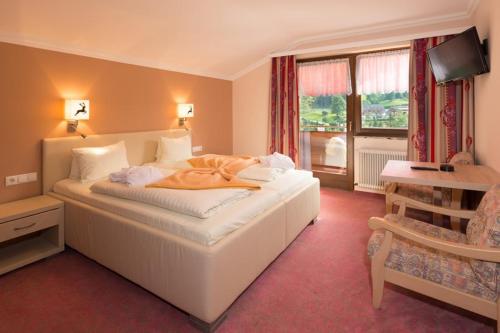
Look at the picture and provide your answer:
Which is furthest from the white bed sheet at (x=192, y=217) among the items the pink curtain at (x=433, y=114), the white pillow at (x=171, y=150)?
the pink curtain at (x=433, y=114)

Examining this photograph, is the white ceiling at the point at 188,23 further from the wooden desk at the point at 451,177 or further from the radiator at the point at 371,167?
the wooden desk at the point at 451,177

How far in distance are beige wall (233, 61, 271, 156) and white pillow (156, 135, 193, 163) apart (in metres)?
1.67

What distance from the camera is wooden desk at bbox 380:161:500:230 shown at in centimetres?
227

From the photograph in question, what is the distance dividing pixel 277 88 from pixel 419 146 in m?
2.43

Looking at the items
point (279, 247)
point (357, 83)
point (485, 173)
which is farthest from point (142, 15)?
point (485, 173)

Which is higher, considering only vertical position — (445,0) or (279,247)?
(445,0)

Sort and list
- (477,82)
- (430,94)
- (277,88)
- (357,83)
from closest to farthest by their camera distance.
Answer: (477,82) < (430,94) < (357,83) < (277,88)

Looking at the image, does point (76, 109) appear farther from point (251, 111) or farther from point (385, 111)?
point (385, 111)

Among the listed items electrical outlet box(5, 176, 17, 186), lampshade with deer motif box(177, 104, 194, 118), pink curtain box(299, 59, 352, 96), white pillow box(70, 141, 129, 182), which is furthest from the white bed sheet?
pink curtain box(299, 59, 352, 96)

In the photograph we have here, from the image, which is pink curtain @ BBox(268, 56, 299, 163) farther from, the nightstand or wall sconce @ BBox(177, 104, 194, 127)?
the nightstand

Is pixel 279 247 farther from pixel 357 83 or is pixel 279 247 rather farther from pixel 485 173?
pixel 357 83

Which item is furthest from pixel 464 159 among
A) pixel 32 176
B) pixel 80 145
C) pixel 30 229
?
pixel 32 176

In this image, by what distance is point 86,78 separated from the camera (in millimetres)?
3344

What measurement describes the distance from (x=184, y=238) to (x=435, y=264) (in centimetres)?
153
